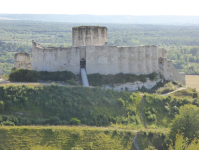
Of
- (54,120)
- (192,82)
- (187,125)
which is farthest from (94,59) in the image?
(192,82)

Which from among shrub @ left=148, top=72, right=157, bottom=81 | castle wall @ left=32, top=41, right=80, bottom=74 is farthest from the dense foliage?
castle wall @ left=32, top=41, right=80, bottom=74

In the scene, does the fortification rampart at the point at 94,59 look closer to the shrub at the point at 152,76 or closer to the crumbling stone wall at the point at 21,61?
the shrub at the point at 152,76

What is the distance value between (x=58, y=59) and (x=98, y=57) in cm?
572

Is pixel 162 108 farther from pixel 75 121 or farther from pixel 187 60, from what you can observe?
pixel 187 60

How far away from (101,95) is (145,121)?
19.6 feet

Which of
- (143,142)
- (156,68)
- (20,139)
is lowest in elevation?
(143,142)

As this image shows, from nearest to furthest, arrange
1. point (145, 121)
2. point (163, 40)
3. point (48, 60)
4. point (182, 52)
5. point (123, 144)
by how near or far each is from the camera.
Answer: point (123, 144)
point (145, 121)
point (48, 60)
point (182, 52)
point (163, 40)

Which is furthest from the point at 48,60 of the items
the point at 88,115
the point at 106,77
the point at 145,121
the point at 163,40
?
the point at 163,40

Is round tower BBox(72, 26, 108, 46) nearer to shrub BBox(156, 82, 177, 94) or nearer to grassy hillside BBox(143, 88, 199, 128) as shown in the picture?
shrub BBox(156, 82, 177, 94)

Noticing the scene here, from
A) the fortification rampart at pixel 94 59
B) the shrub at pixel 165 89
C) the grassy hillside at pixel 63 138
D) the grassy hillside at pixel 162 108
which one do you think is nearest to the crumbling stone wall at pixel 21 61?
the fortification rampart at pixel 94 59

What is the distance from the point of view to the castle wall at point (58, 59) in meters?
38.2

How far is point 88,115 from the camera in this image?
94.1 ft

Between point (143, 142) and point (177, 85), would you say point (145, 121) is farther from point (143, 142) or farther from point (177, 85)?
point (177, 85)

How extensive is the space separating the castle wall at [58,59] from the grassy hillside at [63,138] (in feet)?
50.0
